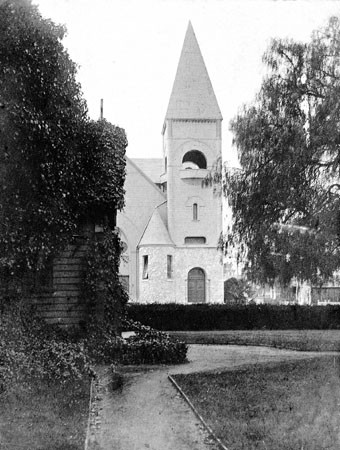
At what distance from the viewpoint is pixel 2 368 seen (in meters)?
11.6

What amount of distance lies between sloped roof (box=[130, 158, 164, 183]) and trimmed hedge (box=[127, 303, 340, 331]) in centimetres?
2084

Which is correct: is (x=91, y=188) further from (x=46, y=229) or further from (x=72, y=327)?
(x=72, y=327)

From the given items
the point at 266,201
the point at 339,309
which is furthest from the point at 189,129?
the point at 266,201

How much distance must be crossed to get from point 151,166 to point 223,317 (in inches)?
899

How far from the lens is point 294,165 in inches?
680

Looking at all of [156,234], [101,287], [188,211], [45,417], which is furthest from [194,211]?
[45,417]

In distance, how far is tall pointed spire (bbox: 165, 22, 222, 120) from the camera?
4306 centimetres

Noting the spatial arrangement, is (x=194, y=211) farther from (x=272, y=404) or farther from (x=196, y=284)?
(x=272, y=404)

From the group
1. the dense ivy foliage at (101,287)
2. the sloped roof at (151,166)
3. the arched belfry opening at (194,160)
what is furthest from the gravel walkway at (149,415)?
the sloped roof at (151,166)

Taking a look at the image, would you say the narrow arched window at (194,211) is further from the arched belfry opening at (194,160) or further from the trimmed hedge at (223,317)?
the trimmed hedge at (223,317)

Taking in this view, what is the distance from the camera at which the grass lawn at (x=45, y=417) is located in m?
8.13

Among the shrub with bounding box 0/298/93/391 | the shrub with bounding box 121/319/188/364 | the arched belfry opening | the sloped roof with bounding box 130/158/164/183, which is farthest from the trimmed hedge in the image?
the sloped roof with bounding box 130/158/164/183

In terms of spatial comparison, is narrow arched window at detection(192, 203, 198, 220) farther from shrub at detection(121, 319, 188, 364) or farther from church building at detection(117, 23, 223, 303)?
shrub at detection(121, 319, 188, 364)

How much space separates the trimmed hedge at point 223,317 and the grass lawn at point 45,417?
779 inches
